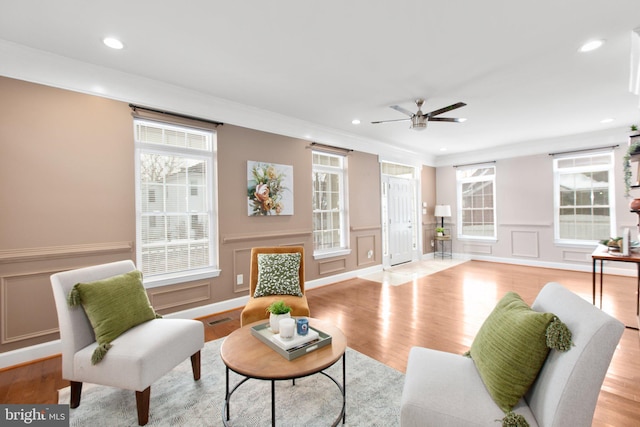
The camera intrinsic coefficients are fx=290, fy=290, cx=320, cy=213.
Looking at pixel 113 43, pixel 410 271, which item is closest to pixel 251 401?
pixel 113 43

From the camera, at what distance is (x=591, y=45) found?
250 centimetres

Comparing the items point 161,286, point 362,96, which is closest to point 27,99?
point 161,286

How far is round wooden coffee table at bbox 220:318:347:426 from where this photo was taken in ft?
4.92

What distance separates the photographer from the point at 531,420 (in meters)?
1.15

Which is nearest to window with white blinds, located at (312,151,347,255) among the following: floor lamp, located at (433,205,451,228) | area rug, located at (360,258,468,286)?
area rug, located at (360,258,468,286)

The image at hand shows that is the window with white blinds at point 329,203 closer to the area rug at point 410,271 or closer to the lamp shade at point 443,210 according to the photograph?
the area rug at point 410,271

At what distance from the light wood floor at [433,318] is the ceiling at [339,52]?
256cm

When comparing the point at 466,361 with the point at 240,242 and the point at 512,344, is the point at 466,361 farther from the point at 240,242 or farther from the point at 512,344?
the point at 240,242

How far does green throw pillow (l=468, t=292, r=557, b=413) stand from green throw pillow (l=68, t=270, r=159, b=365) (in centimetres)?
212

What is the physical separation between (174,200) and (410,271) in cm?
462

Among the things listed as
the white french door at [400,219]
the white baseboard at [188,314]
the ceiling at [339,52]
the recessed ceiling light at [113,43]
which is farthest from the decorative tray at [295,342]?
the white french door at [400,219]

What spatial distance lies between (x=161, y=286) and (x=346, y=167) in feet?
11.7

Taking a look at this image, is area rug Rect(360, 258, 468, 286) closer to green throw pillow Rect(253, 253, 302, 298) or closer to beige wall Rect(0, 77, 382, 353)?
green throw pillow Rect(253, 253, 302, 298)

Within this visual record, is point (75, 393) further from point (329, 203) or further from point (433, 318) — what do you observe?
point (329, 203)
